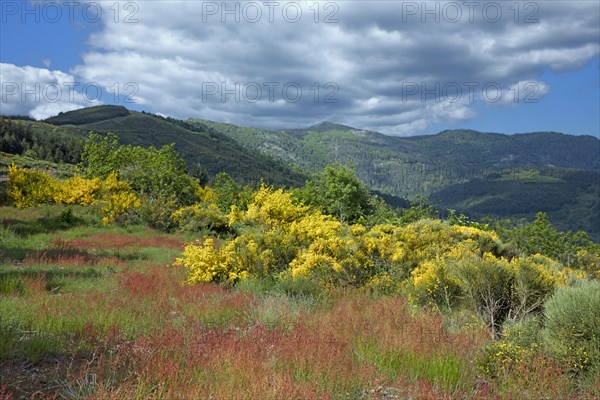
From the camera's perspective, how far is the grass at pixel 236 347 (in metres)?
4.15

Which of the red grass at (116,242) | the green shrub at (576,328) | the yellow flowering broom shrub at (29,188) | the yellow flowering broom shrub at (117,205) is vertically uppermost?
the yellow flowering broom shrub at (29,188)

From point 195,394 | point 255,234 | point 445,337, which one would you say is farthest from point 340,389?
point 255,234

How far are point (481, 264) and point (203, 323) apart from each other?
16.4ft

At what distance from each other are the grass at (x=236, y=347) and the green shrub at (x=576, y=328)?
272mm

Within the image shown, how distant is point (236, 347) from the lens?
525cm

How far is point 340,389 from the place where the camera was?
4.43 metres

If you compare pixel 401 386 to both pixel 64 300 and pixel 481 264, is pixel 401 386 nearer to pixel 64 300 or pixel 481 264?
pixel 481 264

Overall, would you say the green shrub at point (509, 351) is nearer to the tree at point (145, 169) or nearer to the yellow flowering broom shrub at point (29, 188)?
the tree at point (145, 169)

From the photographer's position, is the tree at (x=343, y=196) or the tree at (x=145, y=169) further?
the tree at (x=343, y=196)

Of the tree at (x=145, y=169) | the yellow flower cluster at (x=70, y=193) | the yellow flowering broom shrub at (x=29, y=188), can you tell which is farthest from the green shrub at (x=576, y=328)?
the yellow flowering broom shrub at (x=29, y=188)

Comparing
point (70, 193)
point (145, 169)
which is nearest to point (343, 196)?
point (145, 169)

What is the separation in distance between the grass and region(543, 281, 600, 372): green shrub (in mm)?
272

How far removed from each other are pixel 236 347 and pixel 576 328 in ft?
14.4

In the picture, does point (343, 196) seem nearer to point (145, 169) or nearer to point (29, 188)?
point (145, 169)
